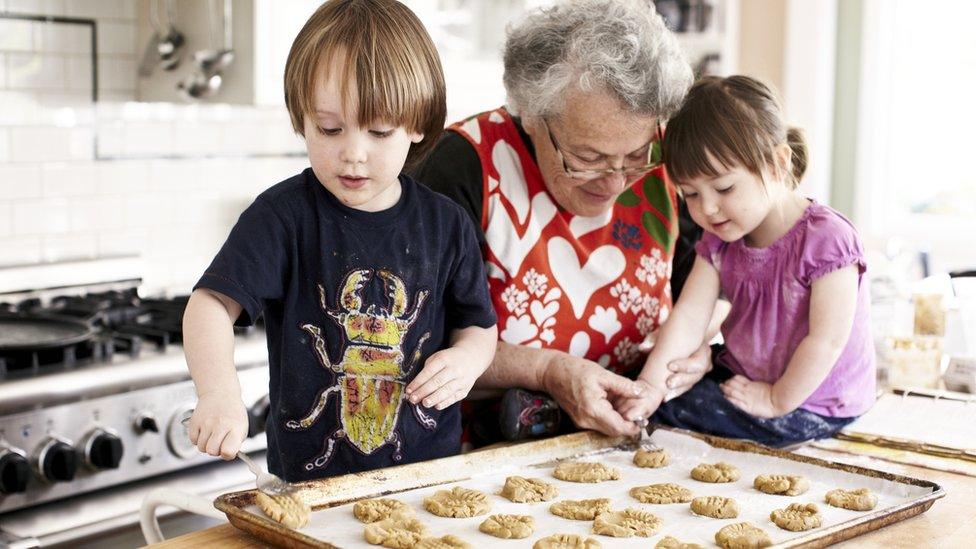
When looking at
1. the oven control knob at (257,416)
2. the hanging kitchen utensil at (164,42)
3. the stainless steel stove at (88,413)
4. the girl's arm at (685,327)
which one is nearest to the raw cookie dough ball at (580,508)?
the girl's arm at (685,327)

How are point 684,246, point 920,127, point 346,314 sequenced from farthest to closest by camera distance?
1. point 920,127
2. point 684,246
3. point 346,314

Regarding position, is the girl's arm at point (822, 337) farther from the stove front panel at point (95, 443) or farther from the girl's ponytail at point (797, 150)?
the stove front panel at point (95, 443)

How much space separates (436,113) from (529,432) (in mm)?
517

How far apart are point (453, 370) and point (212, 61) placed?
1.47 m

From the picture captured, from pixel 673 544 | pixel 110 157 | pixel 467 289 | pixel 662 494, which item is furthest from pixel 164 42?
pixel 673 544

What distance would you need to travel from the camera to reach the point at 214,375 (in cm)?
121

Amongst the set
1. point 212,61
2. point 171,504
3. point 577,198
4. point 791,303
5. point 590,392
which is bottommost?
point 171,504

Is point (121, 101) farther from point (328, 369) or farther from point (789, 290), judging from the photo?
point (789, 290)

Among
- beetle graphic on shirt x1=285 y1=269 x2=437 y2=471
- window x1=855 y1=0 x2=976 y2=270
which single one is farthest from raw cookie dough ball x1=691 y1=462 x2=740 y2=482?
window x1=855 y1=0 x2=976 y2=270

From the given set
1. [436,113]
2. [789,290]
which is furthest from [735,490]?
[436,113]

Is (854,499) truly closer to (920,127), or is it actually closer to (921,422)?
(921,422)

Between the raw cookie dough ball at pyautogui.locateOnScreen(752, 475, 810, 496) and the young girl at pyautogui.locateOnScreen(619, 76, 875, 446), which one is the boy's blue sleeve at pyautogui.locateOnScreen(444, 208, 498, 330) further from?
the raw cookie dough ball at pyautogui.locateOnScreen(752, 475, 810, 496)

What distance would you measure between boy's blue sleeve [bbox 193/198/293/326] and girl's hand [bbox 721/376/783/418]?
678 mm

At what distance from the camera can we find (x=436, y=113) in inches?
54.2
